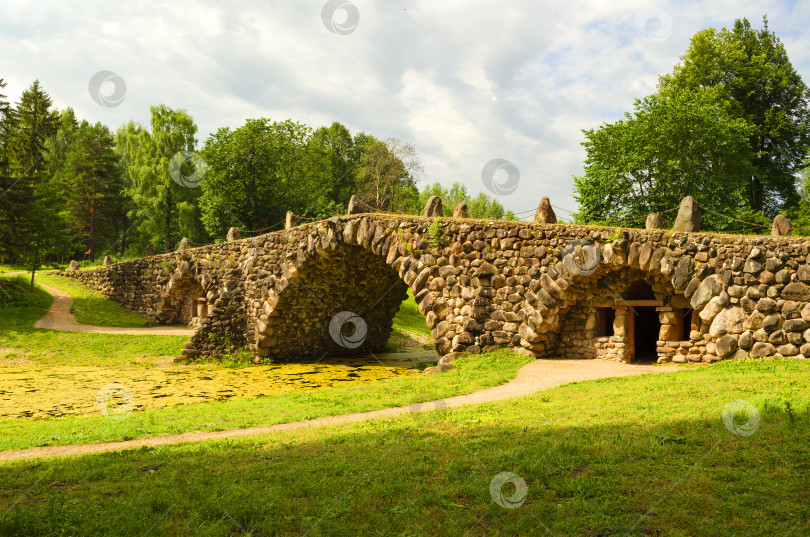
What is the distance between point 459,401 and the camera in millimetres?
9695

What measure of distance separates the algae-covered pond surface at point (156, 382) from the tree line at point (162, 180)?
1330cm

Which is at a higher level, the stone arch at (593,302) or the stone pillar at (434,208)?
the stone pillar at (434,208)

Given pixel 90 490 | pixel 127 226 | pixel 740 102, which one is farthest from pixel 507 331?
pixel 127 226

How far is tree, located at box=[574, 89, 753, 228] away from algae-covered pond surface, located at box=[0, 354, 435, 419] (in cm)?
1332

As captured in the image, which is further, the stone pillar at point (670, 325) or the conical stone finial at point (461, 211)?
the conical stone finial at point (461, 211)

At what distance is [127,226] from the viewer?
51625mm

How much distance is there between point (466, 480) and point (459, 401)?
473cm

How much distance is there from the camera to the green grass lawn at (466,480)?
13.5ft

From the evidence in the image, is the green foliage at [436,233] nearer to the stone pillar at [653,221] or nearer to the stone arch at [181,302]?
the stone pillar at [653,221]

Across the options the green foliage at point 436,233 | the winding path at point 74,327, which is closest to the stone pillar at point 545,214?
the green foliage at point 436,233

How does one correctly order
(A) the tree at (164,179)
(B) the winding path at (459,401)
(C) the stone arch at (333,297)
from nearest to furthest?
(B) the winding path at (459,401) → (C) the stone arch at (333,297) → (A) the tree at (164,179)

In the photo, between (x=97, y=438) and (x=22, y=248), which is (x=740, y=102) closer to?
(x=97, y=438)

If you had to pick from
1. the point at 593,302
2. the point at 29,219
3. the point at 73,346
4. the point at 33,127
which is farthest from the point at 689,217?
the point at 33,127

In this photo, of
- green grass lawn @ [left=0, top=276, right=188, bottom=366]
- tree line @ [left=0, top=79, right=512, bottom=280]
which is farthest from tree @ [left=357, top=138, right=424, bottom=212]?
green grass lawn @ [left=0, top=276, right=188, bottom=366]
